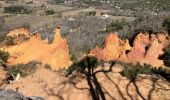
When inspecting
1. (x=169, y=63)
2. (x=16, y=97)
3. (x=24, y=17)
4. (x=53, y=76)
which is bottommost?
(x=24, y=17)

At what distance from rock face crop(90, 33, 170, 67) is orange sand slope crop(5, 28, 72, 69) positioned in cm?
351

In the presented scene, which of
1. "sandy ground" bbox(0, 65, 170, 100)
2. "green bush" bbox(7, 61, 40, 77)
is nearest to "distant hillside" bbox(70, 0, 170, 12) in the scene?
"green bush" bbox(7, 61, 40, 77)

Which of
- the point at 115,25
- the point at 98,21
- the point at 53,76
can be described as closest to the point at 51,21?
the point at 98,21

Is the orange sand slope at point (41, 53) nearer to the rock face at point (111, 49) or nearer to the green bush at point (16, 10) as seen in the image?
the rock face at point (111, 49)

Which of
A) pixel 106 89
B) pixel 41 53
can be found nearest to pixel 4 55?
pixel 41 53

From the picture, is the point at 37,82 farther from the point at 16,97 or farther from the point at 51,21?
the point at 51,21

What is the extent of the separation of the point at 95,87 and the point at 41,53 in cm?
1773

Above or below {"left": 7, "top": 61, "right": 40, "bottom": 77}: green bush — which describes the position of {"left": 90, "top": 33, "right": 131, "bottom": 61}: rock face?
below

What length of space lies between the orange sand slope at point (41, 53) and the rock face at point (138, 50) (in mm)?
3505

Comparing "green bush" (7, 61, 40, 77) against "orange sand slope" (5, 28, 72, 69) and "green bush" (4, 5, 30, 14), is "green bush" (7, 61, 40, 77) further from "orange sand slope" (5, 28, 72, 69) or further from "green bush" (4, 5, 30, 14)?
"green bush" (4, 5, 30, 14)

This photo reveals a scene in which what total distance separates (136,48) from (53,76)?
16382 mm

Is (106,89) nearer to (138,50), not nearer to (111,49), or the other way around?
(138,50)

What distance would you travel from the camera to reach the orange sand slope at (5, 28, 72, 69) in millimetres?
35188

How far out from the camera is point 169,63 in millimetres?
35688
